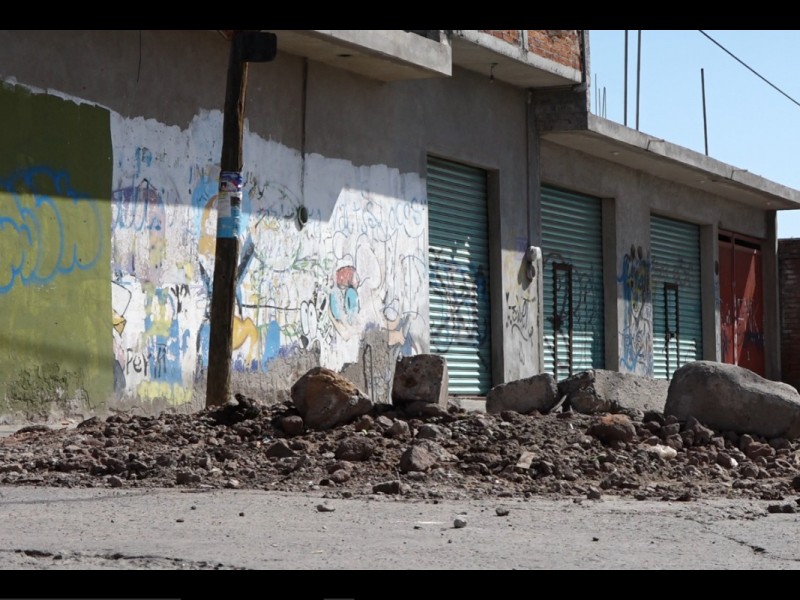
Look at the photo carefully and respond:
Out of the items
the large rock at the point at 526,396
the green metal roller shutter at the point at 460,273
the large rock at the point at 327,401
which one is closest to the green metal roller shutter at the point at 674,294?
the green metal roller shutter at the point at 460,273

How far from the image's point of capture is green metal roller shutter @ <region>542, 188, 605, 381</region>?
20.6 metres

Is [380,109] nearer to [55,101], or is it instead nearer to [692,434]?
[55,101]

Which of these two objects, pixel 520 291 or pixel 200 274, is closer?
pixel 200 274

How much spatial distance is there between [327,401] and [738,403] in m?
3.14

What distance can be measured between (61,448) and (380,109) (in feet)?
28.1

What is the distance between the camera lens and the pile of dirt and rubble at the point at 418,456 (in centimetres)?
773

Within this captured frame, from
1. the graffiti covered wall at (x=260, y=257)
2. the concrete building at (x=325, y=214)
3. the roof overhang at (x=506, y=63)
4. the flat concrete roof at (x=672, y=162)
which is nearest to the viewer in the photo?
the concrete building at (x=325, y=214)

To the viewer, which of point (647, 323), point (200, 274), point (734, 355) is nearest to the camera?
point (200, 274)

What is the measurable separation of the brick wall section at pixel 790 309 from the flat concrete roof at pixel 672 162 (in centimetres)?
110

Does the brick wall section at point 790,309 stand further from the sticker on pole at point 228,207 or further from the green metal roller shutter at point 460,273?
the sticker on pole at point 228,207

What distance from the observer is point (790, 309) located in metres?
29.5

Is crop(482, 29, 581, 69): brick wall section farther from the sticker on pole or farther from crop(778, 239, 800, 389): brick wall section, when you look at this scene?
crop(778, 239, 800, 389): brick wall section
